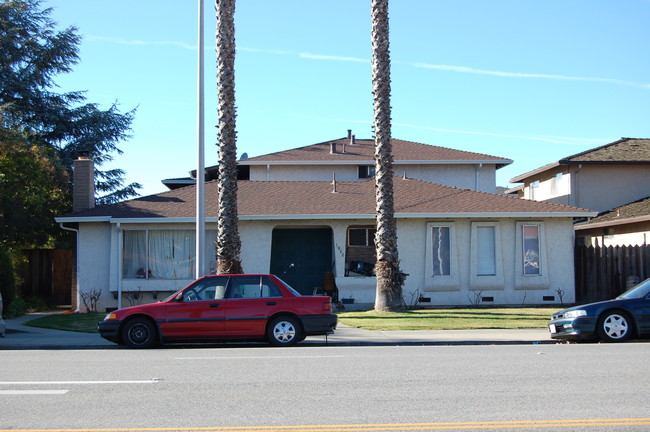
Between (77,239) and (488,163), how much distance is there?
17.1 m

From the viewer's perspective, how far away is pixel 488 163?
1213 inches

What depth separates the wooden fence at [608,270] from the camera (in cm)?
2217

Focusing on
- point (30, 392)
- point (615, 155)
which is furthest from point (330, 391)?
point (615, 155)

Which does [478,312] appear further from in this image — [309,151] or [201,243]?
[309,151]

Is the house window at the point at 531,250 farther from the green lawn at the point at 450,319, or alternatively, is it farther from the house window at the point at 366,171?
the house window at the point at 366,171

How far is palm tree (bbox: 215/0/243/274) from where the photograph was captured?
768 inches

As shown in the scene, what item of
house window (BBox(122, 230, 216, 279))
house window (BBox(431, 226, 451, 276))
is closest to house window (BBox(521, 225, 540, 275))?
house window (BBox(431, 226, 451, 276))

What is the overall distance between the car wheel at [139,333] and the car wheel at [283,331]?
2.28 m

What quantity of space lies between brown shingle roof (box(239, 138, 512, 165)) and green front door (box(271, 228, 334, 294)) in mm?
6579

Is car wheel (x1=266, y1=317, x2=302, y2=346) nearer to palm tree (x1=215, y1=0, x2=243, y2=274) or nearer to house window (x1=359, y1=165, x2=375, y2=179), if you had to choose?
palm tree (x1=215, y1=0, x2=243, y2=274)

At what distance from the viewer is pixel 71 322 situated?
19000 mm

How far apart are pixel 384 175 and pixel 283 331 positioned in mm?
7238

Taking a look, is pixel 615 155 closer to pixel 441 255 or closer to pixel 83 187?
pixel 441 255

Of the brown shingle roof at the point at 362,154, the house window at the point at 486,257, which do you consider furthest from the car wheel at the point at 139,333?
the brown shingle roof at the point at 362,154
